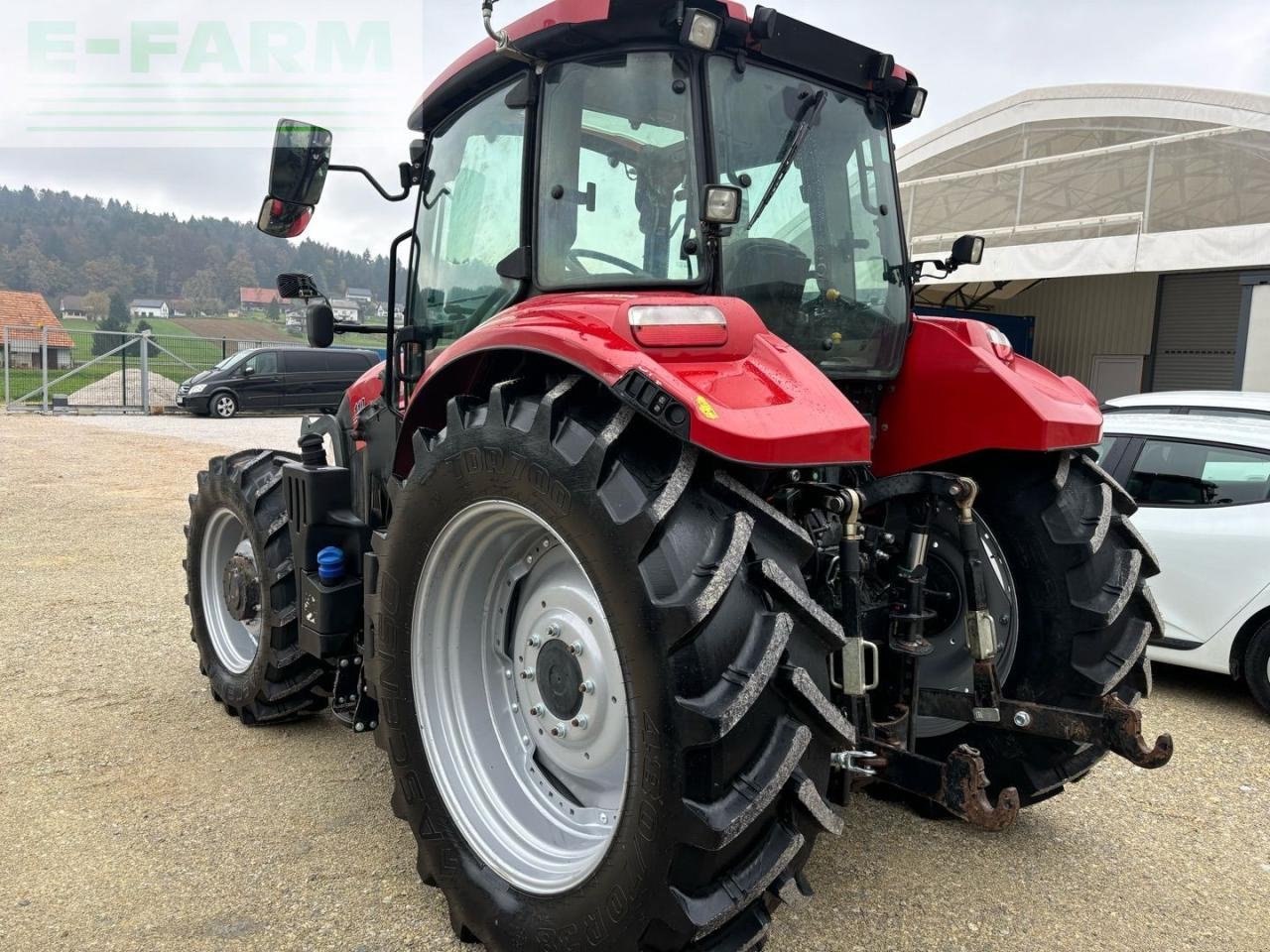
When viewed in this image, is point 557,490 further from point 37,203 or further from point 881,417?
point 37,203

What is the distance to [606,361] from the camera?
1.90 metres

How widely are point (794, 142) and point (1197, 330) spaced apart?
48.7 ft

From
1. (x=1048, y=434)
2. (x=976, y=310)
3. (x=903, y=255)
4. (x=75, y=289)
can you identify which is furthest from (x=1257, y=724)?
(x=75, y=289)

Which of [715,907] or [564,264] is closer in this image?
[715,907]

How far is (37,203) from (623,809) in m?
104

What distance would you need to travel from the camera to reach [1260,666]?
440 cm

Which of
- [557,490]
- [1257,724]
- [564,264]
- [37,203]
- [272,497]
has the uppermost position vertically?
[37,203]

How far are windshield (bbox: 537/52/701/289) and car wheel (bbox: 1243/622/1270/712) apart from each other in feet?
12.5

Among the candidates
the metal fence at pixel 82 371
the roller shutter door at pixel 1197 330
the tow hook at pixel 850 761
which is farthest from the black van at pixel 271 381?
the tow hook at pixel 850 761

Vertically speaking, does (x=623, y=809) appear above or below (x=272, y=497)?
below

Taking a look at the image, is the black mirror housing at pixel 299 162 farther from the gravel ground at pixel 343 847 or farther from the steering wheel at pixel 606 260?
the gravel ground at pixel 343 847

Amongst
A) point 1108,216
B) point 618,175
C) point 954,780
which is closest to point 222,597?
point 618,175

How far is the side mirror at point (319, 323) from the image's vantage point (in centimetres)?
332

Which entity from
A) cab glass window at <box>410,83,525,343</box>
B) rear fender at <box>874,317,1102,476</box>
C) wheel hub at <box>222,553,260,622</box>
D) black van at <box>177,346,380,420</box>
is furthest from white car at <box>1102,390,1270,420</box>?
black van at <box>177,346,380,420</box>
